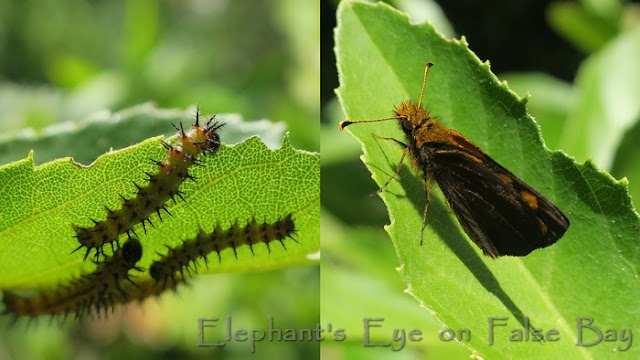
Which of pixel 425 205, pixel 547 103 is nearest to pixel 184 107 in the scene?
pixel 547 103

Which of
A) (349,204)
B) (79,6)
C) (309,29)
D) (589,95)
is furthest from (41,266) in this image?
(79,6)

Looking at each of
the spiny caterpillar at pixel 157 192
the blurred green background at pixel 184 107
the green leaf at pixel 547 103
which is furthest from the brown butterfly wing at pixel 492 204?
the blurred green background at pixel 184 107

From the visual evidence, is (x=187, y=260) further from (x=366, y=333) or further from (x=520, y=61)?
(x=520, y=61)

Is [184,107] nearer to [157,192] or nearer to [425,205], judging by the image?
[157,192]

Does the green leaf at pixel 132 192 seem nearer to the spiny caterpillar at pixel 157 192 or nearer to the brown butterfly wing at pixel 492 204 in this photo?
the spiny caterpillar at pixel 157 192

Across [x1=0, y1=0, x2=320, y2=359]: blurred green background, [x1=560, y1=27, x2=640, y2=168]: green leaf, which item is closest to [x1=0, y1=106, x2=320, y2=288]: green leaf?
[x1=560, y1=27, x2=640, y2=168]: green leaf

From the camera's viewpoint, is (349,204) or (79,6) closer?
(349,204)

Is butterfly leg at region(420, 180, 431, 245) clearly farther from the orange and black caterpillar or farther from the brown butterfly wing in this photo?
the orange and black caterpillar
